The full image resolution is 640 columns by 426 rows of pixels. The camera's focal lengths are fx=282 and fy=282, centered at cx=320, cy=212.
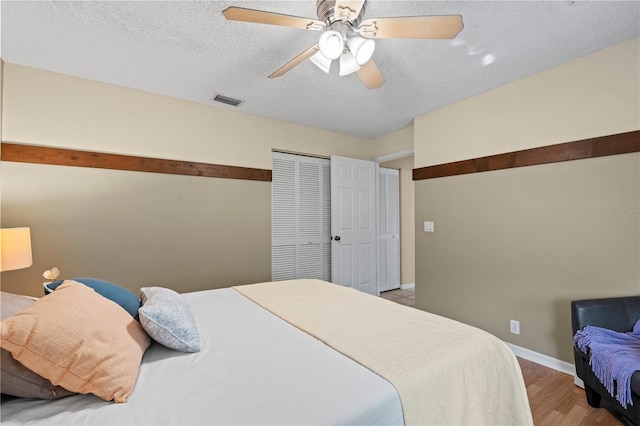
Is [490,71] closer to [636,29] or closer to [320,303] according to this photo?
[636,29]

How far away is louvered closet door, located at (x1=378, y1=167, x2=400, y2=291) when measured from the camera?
4.84 meters

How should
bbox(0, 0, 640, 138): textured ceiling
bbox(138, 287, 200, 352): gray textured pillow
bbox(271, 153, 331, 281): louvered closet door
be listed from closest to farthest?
bbox(138, 287, 200, 352): gray textured pillow
bbox(0, 0, 640, 138): textured ceiling
bbox(271, 153, 331, 281): louvered closet door

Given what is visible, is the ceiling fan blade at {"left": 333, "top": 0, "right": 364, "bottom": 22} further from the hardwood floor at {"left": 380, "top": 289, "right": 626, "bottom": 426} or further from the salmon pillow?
the hardwood floor at {"left": 380, "top": 289, "right": 626, "bottom": 426}

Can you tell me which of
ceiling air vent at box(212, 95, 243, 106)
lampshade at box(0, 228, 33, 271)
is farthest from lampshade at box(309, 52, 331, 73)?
lampshade at box(0, 228, 33, 271)

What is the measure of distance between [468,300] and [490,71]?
7.24ft

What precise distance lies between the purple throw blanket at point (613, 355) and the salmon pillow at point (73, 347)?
2318 mm

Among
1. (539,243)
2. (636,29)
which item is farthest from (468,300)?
(636,29)

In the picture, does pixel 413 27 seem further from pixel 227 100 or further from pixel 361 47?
pixel 227 100

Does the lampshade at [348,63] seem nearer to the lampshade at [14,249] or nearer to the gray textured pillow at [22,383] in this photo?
the gray textured pillow at [22,383]

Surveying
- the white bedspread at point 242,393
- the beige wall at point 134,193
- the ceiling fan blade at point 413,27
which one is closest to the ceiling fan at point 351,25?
the ceiling fan blade at point 413,27

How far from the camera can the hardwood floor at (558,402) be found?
68.2 inches

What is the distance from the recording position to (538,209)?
246 centimetres

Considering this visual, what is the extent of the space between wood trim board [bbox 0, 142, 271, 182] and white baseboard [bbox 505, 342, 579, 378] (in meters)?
3.19

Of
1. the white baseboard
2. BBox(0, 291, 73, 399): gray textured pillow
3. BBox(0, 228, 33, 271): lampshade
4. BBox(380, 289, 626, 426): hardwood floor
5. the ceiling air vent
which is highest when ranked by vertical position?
the ceiling air vent
